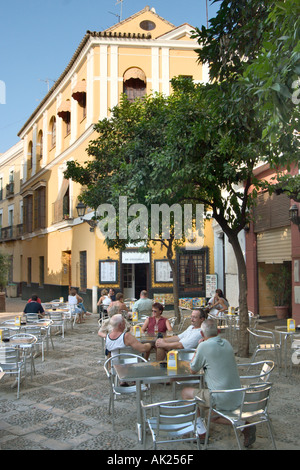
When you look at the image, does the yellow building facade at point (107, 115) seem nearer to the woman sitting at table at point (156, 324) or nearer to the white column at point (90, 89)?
the white column at point (90, 89)

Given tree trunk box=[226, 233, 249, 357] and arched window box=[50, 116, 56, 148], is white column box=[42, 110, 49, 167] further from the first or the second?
tree trunk box=[226, 233, 249, 357]

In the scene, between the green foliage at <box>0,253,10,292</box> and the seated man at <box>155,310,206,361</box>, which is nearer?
the seated man at <box>155,310,206,361</box>

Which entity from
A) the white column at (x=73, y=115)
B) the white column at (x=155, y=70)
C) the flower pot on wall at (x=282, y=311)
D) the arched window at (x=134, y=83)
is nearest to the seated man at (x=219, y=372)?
the flower pot on wall at (x=282, y=311)

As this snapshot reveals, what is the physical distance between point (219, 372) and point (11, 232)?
33.0 meters

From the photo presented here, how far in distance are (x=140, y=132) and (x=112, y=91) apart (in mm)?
9152

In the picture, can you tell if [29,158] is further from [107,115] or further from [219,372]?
[219,372]

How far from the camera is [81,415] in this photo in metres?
5.67

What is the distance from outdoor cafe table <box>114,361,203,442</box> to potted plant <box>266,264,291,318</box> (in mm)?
10063

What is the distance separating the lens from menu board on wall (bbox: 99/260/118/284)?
18.9 meters

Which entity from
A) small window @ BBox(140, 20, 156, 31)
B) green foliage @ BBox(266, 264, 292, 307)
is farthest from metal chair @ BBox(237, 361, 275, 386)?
small window @ BBox(140, 20, 156, 31)

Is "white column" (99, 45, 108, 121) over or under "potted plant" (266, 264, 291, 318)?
over

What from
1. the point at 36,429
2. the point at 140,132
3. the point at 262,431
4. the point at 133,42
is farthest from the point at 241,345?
the point at 133,42

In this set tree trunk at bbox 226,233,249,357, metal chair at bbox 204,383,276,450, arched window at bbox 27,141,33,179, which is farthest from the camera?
arched window at bbox 27,141,33,179

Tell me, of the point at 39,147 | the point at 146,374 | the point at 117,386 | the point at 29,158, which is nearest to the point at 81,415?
the point at 117,386
